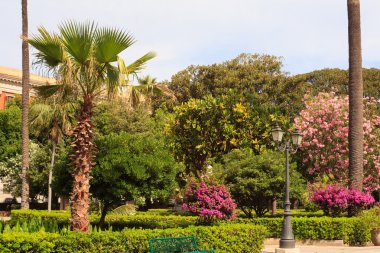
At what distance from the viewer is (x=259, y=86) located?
4841cm

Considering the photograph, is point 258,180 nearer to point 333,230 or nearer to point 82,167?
point 333,230

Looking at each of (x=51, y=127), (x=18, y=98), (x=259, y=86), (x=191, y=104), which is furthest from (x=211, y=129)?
(x=18, y=98)

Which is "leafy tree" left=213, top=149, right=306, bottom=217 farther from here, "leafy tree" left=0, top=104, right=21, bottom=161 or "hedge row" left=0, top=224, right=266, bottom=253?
"leafy tree" left=0, top=104, right=21, bottom=161

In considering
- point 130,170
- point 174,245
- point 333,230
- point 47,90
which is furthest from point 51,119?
point 174,245

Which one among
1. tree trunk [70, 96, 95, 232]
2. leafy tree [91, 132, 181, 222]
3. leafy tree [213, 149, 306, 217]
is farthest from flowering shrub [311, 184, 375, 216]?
tree trunk [70, 96, 95, 232]

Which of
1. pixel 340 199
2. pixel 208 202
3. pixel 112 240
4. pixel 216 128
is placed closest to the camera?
pixel 112 240

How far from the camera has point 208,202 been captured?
16859mm

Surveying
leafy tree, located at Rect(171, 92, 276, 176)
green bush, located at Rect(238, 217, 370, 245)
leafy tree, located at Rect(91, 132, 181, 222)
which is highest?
leafy tree, located at Rect(171, 92, 276, 176)

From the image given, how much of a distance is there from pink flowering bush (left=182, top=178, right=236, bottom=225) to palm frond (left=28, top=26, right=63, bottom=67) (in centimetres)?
585

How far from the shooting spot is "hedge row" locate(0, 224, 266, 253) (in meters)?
11.3

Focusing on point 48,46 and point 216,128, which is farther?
point 216,128

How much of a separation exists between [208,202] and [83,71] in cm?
561

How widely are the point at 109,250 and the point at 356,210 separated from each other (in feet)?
44.5

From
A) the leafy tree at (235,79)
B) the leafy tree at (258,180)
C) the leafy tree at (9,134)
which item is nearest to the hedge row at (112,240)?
the leafy tree at (258,180)
